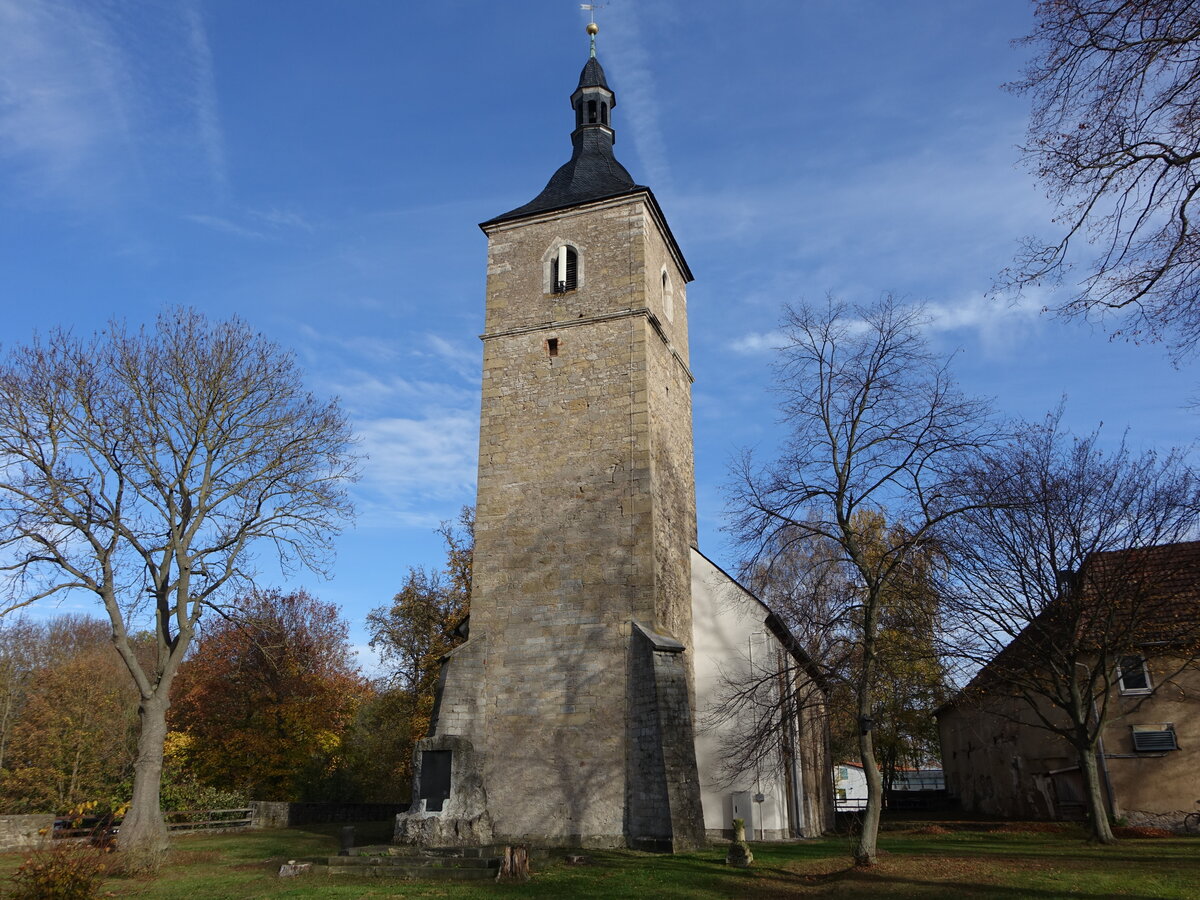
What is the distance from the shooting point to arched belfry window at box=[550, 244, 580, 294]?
1928 cm

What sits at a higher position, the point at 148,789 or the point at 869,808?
the point at 148,789

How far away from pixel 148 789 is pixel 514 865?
26.2 feet

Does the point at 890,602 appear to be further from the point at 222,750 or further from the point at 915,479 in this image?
the point at 222,750

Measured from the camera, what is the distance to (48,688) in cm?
2783

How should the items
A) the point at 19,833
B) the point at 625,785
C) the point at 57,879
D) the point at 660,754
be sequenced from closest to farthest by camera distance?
1. the point at 57,879
2. the point at 660,754
3. the point at 625,785
4. the point at 19,833

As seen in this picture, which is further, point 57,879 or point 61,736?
point 61,736

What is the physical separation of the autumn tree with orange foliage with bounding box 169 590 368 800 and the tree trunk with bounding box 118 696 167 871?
1143 centimetres

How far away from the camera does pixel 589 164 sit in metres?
21.8

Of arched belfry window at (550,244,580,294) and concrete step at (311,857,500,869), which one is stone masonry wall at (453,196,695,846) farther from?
concrete step at (311,857,500,869)

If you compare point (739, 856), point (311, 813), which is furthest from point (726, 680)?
point (311, 813)

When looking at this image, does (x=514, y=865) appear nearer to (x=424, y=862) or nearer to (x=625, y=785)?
(x=424, y=862)

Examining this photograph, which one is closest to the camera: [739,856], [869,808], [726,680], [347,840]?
[869,808]

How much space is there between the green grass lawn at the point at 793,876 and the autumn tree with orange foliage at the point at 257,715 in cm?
1397

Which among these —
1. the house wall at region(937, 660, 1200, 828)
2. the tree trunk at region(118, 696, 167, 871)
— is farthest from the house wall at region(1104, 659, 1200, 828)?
the tree trunk at region(118, 696, 167, 871)
